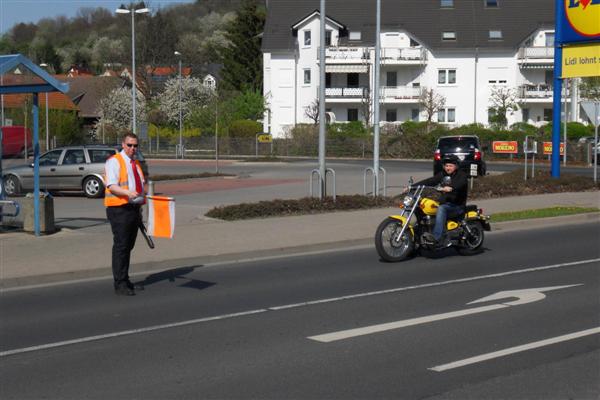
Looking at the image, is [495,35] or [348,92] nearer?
[495,35]

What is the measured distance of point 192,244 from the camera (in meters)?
15.0

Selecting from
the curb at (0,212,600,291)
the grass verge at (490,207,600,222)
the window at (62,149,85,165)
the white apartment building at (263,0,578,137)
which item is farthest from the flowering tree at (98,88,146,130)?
the curb at (0,212,600,291)

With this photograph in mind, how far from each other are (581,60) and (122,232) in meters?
19.4

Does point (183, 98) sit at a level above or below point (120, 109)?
above

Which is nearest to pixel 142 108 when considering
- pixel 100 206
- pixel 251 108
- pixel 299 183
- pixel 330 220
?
pixel 251 108

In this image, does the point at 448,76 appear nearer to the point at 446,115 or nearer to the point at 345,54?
the point at 446,115

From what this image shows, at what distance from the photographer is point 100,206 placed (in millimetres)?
23719

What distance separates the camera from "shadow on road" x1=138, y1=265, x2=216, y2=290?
458 inches

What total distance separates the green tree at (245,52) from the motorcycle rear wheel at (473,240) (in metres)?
72.8

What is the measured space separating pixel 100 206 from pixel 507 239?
1187cm

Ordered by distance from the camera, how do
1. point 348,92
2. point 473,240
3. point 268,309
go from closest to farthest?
1. point 268,309
2. point 473,240
3. point 348,92

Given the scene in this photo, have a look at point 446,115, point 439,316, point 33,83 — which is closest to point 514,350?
point 439,316

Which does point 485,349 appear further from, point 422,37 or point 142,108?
point 142,108

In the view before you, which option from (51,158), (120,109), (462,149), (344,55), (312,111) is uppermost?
(344,55)
